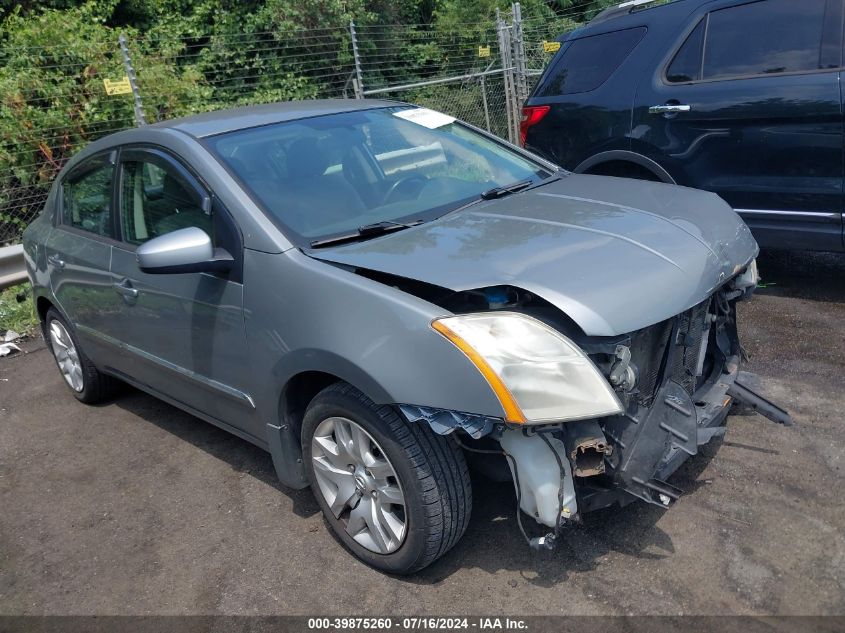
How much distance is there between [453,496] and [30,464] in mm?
2796

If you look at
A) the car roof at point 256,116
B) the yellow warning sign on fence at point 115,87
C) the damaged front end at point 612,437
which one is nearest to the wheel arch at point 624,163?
the car roof at point 256,116

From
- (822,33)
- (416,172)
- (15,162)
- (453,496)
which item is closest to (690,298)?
(453,496)

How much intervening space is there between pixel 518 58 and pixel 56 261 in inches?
331

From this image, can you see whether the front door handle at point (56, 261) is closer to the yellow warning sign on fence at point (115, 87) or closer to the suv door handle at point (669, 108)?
the suv door handle at point (669, 108)

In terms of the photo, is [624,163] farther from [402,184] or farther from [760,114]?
[402,184]

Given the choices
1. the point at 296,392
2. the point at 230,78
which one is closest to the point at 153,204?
the point at 296,392

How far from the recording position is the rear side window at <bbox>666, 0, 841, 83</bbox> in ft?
15.8

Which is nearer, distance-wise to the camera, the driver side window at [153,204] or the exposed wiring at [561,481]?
the exposed wiring at [561,481]

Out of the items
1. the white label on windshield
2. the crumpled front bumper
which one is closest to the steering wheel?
the white label on windshield

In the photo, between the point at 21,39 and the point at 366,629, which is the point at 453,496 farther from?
the point at 21,39

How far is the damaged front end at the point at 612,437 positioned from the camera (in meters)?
2.60

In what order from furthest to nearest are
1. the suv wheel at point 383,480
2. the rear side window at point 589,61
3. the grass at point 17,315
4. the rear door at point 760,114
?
the grass at point 17,315 → the rear side window at point 589,61 → the rear door at point 760,114 → the suv wheel at point 383,480

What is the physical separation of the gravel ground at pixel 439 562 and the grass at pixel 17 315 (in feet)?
8.25

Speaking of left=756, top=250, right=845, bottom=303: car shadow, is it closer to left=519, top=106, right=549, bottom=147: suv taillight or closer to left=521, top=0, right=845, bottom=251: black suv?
left=521, top=0, right=845, bottom=251: black suv
